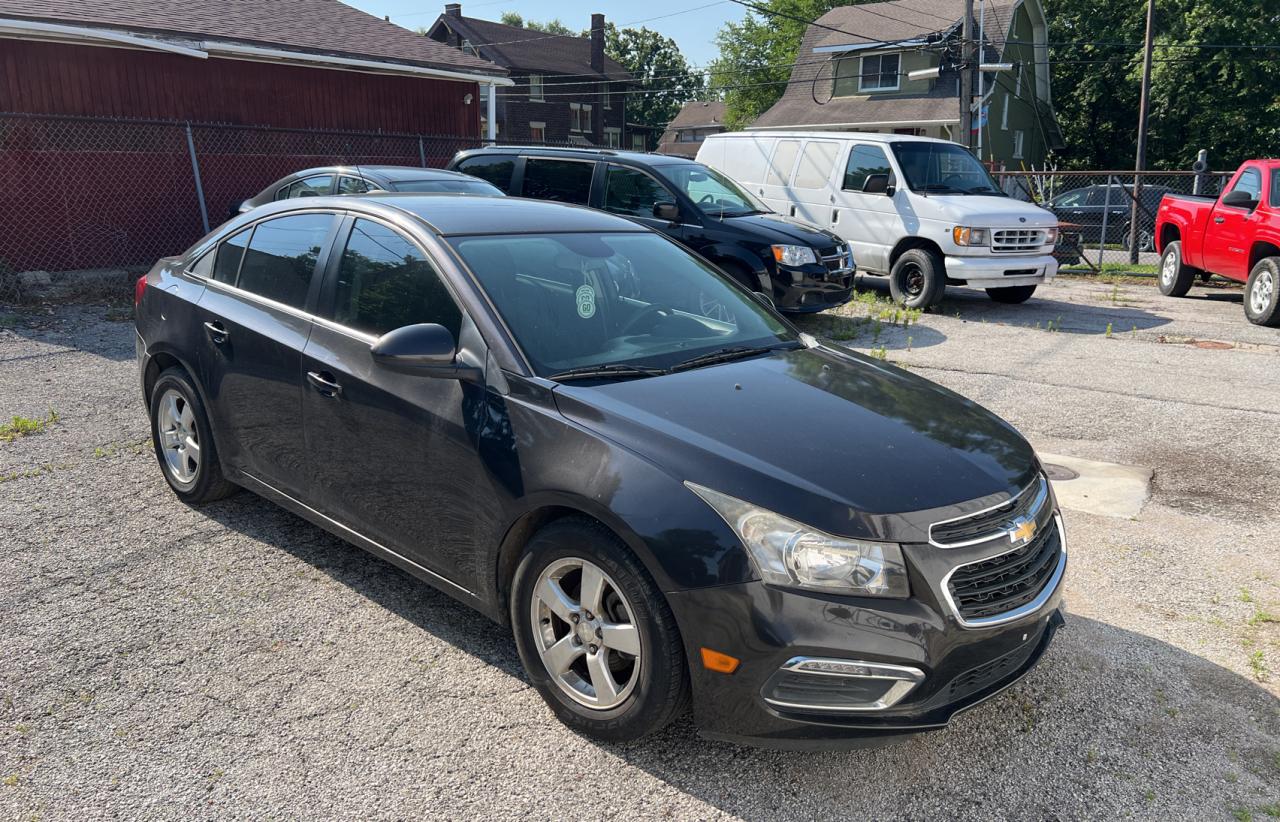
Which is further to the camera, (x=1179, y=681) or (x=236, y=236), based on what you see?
(x=236, y=236)

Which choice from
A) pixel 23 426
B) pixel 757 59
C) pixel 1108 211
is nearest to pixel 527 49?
pixel 757 59

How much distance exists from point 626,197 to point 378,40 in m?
9.73

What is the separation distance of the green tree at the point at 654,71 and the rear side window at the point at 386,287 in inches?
3151

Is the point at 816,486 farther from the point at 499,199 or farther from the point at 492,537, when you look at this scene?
the point at 499,199

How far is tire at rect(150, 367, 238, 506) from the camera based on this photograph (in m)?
4.72

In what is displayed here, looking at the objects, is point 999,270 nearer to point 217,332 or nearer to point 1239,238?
point 1239,238

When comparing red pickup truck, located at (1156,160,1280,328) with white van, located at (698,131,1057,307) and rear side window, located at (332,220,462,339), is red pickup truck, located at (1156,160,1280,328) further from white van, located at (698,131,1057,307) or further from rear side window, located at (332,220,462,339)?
rear side window, located at (332,220,462,339)

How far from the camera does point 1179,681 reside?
3.57 m

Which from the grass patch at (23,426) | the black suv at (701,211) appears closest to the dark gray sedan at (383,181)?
the black suv at (701,211)

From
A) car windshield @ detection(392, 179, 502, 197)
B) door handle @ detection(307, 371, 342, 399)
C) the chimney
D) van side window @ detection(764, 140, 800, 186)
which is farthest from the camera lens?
the chimney

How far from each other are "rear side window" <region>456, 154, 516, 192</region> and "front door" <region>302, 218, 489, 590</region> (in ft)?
24.3

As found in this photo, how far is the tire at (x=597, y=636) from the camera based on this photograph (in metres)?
2.82

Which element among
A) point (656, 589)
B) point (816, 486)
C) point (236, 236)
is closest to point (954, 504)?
point (816, 486)

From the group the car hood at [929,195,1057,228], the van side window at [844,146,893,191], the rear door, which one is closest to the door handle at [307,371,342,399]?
the rear door
